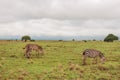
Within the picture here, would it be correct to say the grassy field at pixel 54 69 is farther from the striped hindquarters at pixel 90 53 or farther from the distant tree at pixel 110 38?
the distant tree at pixel 110 38

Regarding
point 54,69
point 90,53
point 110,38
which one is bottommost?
point 54,69

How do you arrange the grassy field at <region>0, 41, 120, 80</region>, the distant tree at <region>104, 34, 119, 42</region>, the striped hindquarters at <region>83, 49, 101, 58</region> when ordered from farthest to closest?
1. the distant tree at <region>104, 34, 119, 42</region>
2. the striped hindquarters at <region>83, 49, 101, 58</region>
3. the grassy field at <region>0, 41, 120, 80</region>

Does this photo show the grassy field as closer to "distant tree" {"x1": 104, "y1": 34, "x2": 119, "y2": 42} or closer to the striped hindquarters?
the striped hindquarters

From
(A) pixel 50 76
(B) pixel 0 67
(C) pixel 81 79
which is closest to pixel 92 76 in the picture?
(C) pixel 81 79

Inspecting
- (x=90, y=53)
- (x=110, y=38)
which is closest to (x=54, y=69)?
(x=90, y=53)

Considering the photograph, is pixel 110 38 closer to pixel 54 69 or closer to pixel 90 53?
pixel 90 53

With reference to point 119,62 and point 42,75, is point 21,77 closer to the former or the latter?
point 42,75

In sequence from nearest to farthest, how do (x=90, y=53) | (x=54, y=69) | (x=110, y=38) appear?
(x=54, y=69)
(x=90, y=53)
(x=110, y=38)

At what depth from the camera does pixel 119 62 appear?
27734 mm

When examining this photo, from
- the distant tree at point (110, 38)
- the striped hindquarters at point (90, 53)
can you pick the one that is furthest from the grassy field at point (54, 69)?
the distant tree at point (110, 38)

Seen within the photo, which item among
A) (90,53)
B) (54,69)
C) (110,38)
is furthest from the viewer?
(110,38)

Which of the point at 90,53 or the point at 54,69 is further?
the point at 90,53

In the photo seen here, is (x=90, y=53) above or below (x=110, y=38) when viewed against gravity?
below

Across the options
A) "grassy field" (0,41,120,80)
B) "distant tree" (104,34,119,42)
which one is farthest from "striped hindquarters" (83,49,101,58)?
"distant tree" (104,34,119,42)
